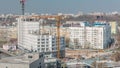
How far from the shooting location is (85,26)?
16719 mm

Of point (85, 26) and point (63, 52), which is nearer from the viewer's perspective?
point (63, 52)

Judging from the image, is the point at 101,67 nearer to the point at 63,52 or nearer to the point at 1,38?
the point at 63,52

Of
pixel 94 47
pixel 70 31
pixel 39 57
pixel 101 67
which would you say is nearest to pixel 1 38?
pixel 70 31

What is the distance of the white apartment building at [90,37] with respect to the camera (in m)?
15.8

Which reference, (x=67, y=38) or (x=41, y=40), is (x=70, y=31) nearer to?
(x=67, y=38)

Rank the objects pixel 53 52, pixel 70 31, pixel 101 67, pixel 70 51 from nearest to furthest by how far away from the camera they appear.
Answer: pixel 101 67 → pixel 53 52 → pixel 70 51 → pixel 70 31

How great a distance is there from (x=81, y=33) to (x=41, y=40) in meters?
4.34

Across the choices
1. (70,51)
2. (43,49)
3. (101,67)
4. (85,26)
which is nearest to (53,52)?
(43,49)

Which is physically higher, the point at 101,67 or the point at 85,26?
the point at 85,26

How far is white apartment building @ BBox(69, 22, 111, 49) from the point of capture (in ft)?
52.0

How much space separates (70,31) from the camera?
16953 mm

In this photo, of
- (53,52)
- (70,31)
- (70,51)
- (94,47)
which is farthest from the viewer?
(70,31)

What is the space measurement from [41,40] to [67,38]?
439 centimetres

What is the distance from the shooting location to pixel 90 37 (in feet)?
53.2
